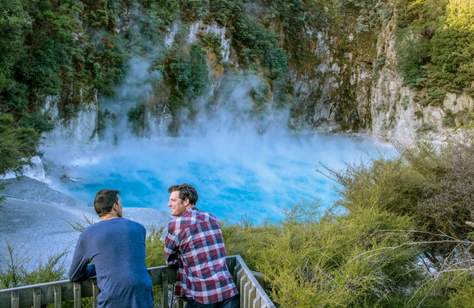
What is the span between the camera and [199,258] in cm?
337

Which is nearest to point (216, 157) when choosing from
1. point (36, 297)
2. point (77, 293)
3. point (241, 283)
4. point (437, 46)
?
point (437, 46)

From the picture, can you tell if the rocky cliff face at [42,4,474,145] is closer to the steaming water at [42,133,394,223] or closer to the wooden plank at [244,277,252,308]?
the steaming water at [42,133,394,223]

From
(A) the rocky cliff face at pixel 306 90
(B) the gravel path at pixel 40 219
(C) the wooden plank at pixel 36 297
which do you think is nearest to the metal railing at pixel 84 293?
(C) the wooden plank at pixel 36 297

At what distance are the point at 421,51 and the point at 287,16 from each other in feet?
28.1

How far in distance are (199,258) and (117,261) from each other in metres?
0.75

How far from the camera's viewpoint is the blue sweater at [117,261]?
9.19ft

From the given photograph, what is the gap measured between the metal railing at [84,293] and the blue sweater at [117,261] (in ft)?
1.16

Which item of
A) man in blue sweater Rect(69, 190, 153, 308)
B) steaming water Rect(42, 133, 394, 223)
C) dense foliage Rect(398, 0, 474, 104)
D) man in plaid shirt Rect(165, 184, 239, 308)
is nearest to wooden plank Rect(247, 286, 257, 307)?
man in plaid shirt Rect(165, 184, 239, 308)

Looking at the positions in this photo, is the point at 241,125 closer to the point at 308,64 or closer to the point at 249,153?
the point at 249,153

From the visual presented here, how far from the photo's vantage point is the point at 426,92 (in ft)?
67.0

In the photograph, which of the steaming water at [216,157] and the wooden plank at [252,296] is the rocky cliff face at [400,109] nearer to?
the steaming water at [216,157]

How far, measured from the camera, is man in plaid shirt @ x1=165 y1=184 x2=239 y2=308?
11.0 feet

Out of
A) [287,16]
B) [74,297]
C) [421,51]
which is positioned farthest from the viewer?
[287,16]

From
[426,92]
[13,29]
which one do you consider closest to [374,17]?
[426,92]
